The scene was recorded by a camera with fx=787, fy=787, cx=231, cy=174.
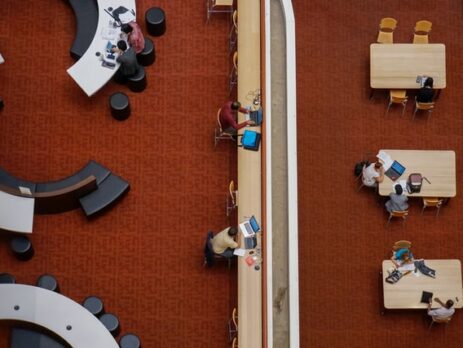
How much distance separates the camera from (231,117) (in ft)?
47.0

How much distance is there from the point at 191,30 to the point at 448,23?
5905 mm

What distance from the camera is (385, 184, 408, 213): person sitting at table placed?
15461 mm

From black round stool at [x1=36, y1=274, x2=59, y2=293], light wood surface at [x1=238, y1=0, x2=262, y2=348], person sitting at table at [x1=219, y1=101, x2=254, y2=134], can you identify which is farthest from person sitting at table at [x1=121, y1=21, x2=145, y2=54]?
black round stool at [x1=36, y1=274, x2=59, y2=293]

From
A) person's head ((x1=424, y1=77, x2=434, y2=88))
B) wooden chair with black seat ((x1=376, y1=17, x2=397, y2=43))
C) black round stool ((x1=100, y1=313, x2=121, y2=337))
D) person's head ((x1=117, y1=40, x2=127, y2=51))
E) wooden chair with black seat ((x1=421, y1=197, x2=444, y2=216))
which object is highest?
wooden chair with black seat ((x1=376, y1=17, x2=397, y2=43))

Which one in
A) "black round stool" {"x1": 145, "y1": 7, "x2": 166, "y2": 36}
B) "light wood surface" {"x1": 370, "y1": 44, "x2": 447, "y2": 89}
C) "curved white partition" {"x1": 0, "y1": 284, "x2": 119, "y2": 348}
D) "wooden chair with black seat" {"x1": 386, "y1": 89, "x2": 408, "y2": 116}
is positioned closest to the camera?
"curved white partition" {"x1": 0, "y1": 284, "x2": 119, "y2": 348}

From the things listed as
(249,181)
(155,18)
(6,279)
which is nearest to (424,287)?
(249,181)

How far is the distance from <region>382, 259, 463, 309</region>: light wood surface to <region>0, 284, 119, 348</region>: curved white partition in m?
5.32

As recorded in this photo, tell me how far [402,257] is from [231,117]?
4.32 meters

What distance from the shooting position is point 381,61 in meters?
16.3

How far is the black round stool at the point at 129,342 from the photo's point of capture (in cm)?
1388

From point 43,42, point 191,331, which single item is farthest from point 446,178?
point 43,42

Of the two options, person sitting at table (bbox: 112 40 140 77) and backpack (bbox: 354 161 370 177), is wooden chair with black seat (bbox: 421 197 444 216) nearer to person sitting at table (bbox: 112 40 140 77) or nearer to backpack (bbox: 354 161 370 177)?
backpack (bbox: 354 161 370 177)

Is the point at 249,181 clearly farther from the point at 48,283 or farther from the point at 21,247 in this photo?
the point at 21,247

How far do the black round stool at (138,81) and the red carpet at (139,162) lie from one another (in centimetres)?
16
